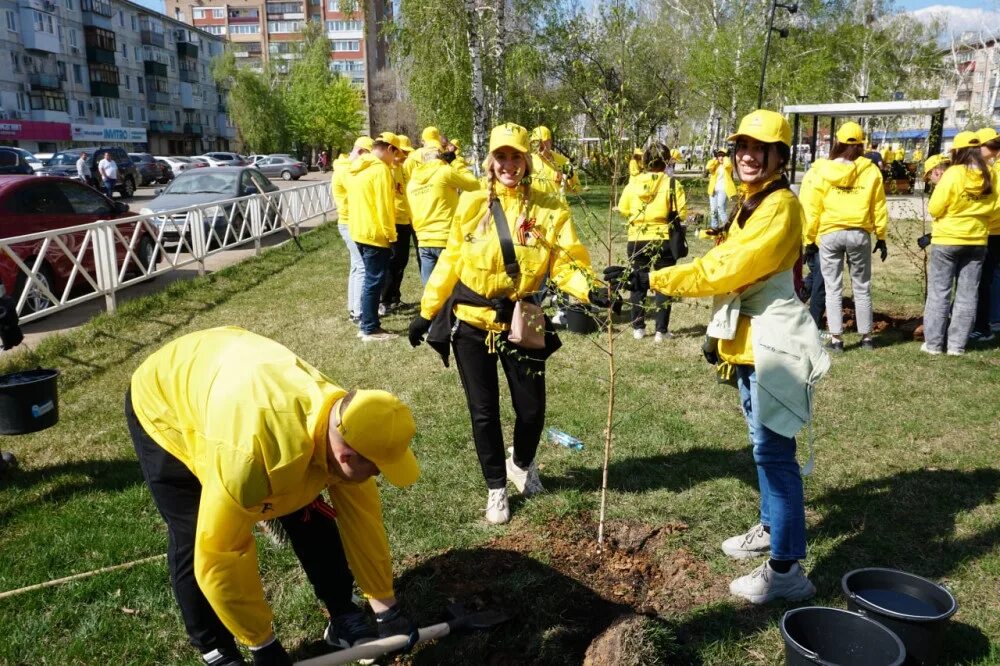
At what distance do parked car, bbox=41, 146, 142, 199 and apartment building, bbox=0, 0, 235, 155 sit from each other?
18.0 metres

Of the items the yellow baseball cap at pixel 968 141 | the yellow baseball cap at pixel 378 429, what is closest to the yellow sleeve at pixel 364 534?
the yellow baseball cap at pixel 378 429

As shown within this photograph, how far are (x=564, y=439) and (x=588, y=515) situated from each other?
38.2 inches

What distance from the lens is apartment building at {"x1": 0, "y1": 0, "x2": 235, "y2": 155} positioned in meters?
45.9

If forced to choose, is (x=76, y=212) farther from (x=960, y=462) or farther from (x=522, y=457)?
(x=960, y=462)

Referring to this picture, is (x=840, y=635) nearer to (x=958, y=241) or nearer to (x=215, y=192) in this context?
(x=958, y=241)

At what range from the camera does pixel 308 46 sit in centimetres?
6412

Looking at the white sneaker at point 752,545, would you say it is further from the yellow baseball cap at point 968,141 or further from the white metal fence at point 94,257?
the white metal fence at point 94,257

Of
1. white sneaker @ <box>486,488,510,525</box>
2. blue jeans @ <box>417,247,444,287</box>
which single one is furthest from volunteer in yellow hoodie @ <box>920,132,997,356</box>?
white sneaker @ <box>486,488,510,525</box>

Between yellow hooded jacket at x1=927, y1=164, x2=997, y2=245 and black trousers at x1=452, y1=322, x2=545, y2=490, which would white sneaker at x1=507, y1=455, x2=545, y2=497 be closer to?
black trousers at x1=452, y1=322, x2=545, y2=490

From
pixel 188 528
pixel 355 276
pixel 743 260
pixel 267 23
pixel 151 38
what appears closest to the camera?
pixel 188 528

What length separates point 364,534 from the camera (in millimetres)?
2641

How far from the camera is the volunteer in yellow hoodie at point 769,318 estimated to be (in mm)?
2928

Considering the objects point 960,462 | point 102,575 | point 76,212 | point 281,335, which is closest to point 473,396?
point 102,575

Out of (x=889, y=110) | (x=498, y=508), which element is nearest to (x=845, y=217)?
(x=498, y=508)
